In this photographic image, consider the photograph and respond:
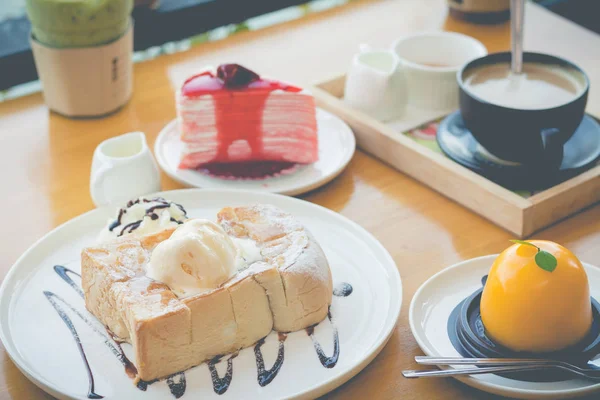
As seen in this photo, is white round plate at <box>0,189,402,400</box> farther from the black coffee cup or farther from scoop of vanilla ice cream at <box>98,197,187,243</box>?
the black coffee cup

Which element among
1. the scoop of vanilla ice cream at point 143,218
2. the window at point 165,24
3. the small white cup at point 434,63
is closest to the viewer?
the scoop of vanilla ice cream at point 143,218

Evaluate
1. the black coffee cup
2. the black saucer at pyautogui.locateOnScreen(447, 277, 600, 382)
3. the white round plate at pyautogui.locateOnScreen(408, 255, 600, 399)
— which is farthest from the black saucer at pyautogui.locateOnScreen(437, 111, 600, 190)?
the black saucer at pyautogui.locateOnScreen(447, 277, 600, 382)

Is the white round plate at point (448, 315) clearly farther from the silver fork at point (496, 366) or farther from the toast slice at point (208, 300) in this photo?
the toast slice at point (208, 300)

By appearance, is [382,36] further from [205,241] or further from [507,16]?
[205,241]

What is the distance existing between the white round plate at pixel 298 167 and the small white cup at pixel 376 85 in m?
0.07

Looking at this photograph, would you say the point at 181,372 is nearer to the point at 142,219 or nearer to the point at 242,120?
the point at 142,219

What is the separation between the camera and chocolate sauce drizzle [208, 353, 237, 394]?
108cm

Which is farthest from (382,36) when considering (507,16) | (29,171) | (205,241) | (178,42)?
(205,241)

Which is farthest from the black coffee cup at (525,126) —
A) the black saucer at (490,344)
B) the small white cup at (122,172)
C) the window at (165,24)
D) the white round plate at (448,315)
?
the window at (165,24)

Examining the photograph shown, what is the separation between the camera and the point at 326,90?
Result: 6.13ft

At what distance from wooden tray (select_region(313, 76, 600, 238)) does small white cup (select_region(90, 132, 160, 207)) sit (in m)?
0.50

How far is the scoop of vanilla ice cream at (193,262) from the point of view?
1115 mm

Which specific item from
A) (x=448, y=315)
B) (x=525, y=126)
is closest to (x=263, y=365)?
(x=448, y=315)

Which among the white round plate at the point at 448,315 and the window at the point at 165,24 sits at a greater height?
the window at the point at 165,24
